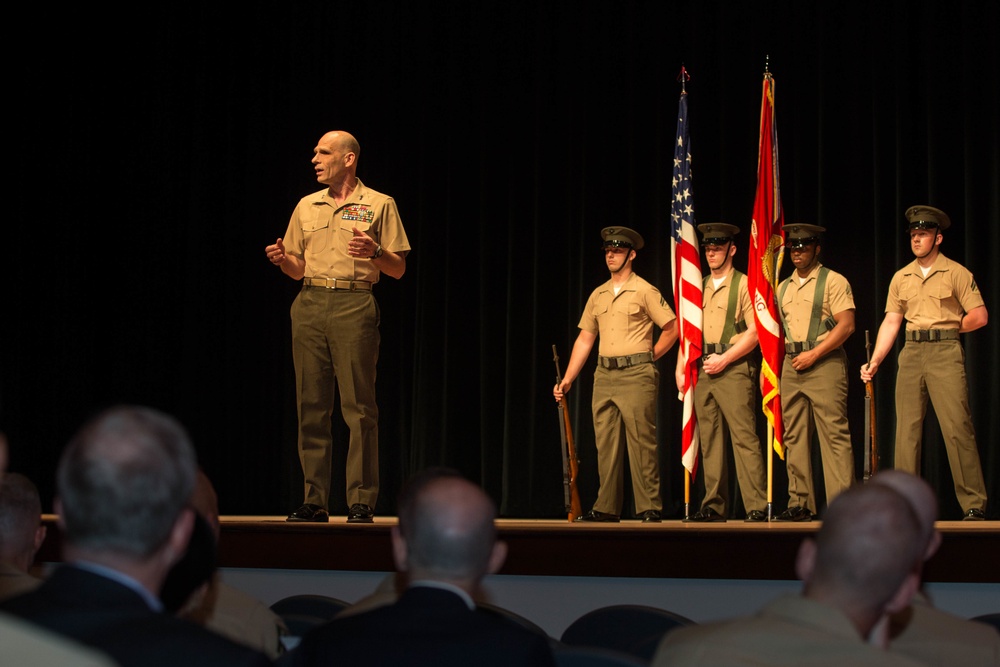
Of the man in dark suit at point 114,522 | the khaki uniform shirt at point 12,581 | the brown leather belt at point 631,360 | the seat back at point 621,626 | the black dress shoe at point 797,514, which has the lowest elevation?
the black dress shoe at point 797,514

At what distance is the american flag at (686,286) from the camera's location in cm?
692

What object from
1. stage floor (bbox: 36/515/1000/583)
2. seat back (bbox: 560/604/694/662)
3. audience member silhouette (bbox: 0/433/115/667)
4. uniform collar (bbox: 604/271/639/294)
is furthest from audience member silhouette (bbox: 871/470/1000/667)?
uniform collar (bbox: 604/271/639/294)

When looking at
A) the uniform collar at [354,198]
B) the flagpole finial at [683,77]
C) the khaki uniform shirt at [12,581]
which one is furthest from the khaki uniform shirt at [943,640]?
the flagpole finial at [683,77]

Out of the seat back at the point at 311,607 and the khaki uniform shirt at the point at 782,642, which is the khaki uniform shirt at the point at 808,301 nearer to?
the seat back at the point at 311,607

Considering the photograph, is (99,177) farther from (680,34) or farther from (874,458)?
(874,458)

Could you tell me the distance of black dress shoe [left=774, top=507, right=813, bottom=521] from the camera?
6.70 m

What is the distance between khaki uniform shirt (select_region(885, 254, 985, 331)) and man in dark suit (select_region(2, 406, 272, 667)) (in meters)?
6.11

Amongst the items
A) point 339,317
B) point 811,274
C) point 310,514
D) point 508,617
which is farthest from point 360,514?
point 508,617

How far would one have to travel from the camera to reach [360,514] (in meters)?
5.58

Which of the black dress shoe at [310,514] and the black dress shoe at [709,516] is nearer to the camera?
the black dress shoe at [310,514]

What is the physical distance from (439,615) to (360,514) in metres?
3.83

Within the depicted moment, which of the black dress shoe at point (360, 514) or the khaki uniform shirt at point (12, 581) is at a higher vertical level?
the khaki uniform shirt at point (12, 581)

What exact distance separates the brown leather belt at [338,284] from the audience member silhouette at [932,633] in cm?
392

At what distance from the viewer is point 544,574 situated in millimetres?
4879
